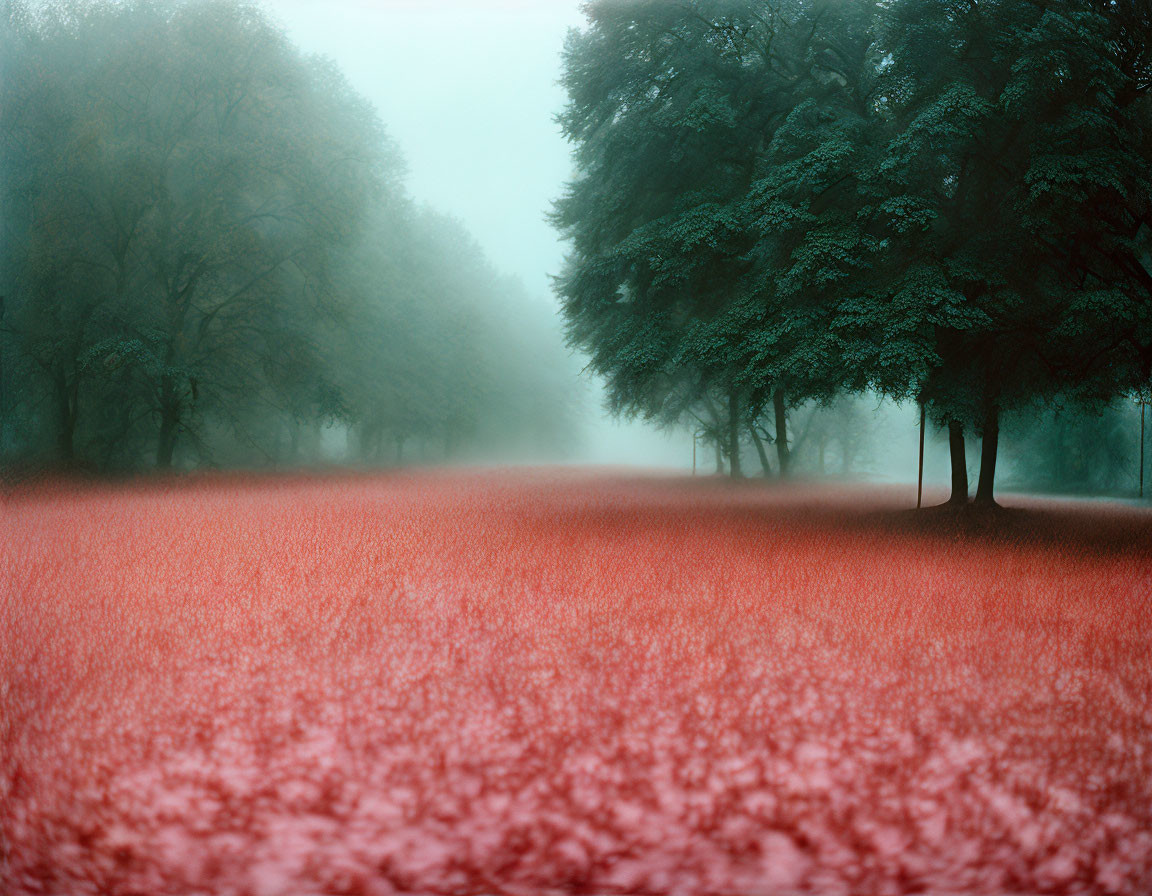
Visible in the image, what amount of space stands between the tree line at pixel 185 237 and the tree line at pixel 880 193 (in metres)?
6.80

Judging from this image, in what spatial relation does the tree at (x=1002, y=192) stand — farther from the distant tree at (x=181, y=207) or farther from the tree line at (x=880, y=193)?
the distant tree at (x=181, y=207)

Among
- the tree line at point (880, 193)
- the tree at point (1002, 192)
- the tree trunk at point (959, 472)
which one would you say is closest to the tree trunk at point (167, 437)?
the tree line at point (880, 193)

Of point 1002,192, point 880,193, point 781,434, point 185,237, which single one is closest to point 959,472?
point 1002,192

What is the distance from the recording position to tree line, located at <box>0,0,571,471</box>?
24.6 feet

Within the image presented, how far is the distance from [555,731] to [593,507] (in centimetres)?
1068

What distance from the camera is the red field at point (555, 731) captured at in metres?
2.41

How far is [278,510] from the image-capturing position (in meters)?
11.2

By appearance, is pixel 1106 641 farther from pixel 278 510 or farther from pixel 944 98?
pixel 278 510

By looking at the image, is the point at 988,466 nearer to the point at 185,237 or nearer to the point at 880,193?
the point at 880,193

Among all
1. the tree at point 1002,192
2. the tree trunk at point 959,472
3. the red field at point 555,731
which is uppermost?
the tree at point 1002,192

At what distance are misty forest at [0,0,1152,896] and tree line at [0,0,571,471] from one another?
12 centimetres

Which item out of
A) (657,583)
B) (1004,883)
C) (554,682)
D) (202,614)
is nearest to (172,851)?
(554,682)

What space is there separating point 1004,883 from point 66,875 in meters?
3.29

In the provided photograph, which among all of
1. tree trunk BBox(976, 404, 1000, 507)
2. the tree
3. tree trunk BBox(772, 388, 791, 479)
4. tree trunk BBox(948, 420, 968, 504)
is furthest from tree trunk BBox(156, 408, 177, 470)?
tree trunk BBox(976, 404, 1000, 507)
